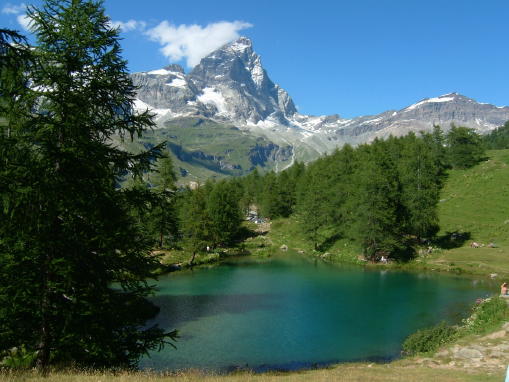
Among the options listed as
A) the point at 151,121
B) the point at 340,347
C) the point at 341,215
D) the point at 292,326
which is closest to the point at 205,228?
the point at 341,215

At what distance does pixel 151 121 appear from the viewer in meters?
15.0

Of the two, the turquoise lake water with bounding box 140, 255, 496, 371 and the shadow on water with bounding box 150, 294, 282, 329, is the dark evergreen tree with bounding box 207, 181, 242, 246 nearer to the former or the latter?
the turquoise lake water with bounding box 140, 255, 496, 371

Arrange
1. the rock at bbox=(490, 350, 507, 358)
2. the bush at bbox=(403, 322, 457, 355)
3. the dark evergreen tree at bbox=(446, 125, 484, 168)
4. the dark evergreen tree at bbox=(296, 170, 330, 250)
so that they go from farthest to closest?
the dark evergreen tree at bbox=(446, 125, 484, 168) → the dark evergreen tree at bbox=(296, 170, 330, 250) → the bush at bbox=(403, 322, 457, 355) → the rock at bbox=(490, 350, 507, 358)

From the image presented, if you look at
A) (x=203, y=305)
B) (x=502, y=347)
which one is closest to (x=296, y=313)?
(x=203, y=305)

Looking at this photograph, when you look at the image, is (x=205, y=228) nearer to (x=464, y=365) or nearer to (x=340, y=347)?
(x=340, y=347)

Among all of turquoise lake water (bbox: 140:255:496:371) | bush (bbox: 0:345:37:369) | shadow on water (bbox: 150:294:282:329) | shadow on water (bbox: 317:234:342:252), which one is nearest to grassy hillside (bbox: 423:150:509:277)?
turquoise lake water (bbox: 140:255:496:371)

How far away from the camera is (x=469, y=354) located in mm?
22297

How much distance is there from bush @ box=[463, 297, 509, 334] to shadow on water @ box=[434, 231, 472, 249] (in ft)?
114

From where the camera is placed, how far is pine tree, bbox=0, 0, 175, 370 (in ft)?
39.1

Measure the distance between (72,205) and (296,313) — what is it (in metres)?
28.8

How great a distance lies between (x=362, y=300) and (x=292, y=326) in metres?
11.8

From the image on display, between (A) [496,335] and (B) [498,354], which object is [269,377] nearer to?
(B) [498,354]

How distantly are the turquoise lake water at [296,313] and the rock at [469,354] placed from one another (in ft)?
16.3

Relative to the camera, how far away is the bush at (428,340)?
26.0 m
